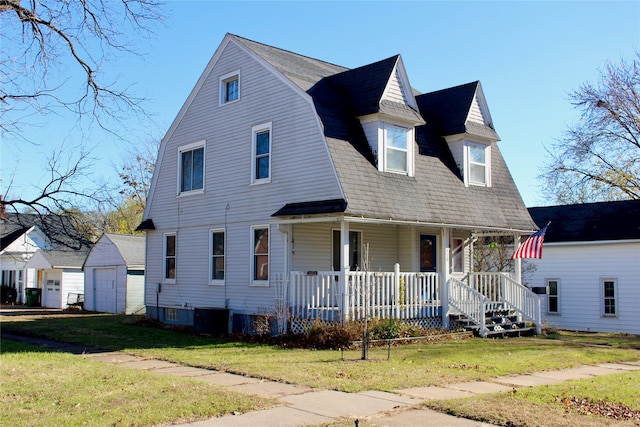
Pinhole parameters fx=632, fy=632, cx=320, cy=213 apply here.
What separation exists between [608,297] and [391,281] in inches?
450

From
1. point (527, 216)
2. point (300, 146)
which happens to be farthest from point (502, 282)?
point (300, 146)

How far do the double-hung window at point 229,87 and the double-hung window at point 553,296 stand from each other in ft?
49.3

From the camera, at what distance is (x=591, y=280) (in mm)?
25062

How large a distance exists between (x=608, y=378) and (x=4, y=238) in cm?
4801

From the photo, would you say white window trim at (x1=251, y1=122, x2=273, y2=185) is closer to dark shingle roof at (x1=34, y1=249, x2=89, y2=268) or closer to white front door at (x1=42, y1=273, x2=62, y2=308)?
dark shingle roof at (x1=34, y1=249, x2=89, y2=268)

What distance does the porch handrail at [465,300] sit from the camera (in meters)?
19.0

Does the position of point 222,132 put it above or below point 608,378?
above

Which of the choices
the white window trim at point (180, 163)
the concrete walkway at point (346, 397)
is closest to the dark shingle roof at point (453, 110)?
the white window trim at point (180, 163)

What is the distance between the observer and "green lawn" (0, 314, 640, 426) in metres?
10.7

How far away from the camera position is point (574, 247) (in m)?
25.6

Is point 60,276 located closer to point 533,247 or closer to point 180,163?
point 180,163

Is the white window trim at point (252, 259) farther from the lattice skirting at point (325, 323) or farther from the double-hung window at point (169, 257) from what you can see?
the double-hung window at point (169, 257)

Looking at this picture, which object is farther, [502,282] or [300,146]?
[502,282]

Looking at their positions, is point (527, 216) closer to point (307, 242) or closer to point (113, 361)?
point (307, 242)
